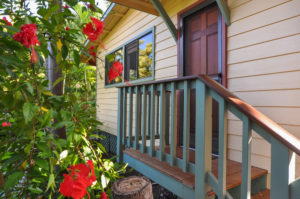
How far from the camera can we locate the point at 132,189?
178 centimetres

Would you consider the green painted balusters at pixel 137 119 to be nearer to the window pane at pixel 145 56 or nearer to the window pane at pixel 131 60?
the window pane at pixel 145 56

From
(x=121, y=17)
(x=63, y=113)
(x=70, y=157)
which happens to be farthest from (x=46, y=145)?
(x=121, y=17)

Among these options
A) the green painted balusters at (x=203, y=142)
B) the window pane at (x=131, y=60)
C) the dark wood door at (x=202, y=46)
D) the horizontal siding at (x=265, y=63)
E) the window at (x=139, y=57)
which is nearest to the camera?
the green painted balusters at (x=203, y=142)

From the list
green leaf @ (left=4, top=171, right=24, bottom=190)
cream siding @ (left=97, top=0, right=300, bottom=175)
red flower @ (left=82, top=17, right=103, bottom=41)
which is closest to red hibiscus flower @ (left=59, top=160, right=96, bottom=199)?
green leaf @ (left=4, top=171, right=24, bottom=190)

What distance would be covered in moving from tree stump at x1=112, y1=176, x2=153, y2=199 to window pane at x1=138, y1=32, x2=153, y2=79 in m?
2.51

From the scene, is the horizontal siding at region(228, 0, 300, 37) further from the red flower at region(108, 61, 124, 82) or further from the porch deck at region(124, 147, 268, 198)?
the red flower at region(108, 61, 124, 82)

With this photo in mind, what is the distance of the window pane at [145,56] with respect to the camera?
159 inches

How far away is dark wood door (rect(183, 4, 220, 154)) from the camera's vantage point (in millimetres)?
→ 2646

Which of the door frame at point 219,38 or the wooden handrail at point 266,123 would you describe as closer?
the wooden handrail at point 266,123

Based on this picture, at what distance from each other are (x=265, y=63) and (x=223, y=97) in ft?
3.79

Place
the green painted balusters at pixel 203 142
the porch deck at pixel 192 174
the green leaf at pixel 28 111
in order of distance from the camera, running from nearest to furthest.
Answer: the green leaf at pixel 28 111
the green painted balusters at pixel 203 142
the porch deck at pixel 192 174

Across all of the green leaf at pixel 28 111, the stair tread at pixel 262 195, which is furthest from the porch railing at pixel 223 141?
the green leaf at pixel 28 111

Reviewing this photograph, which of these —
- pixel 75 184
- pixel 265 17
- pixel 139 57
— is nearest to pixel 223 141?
pixel 75 184

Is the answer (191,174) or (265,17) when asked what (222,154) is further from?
(265,17)
